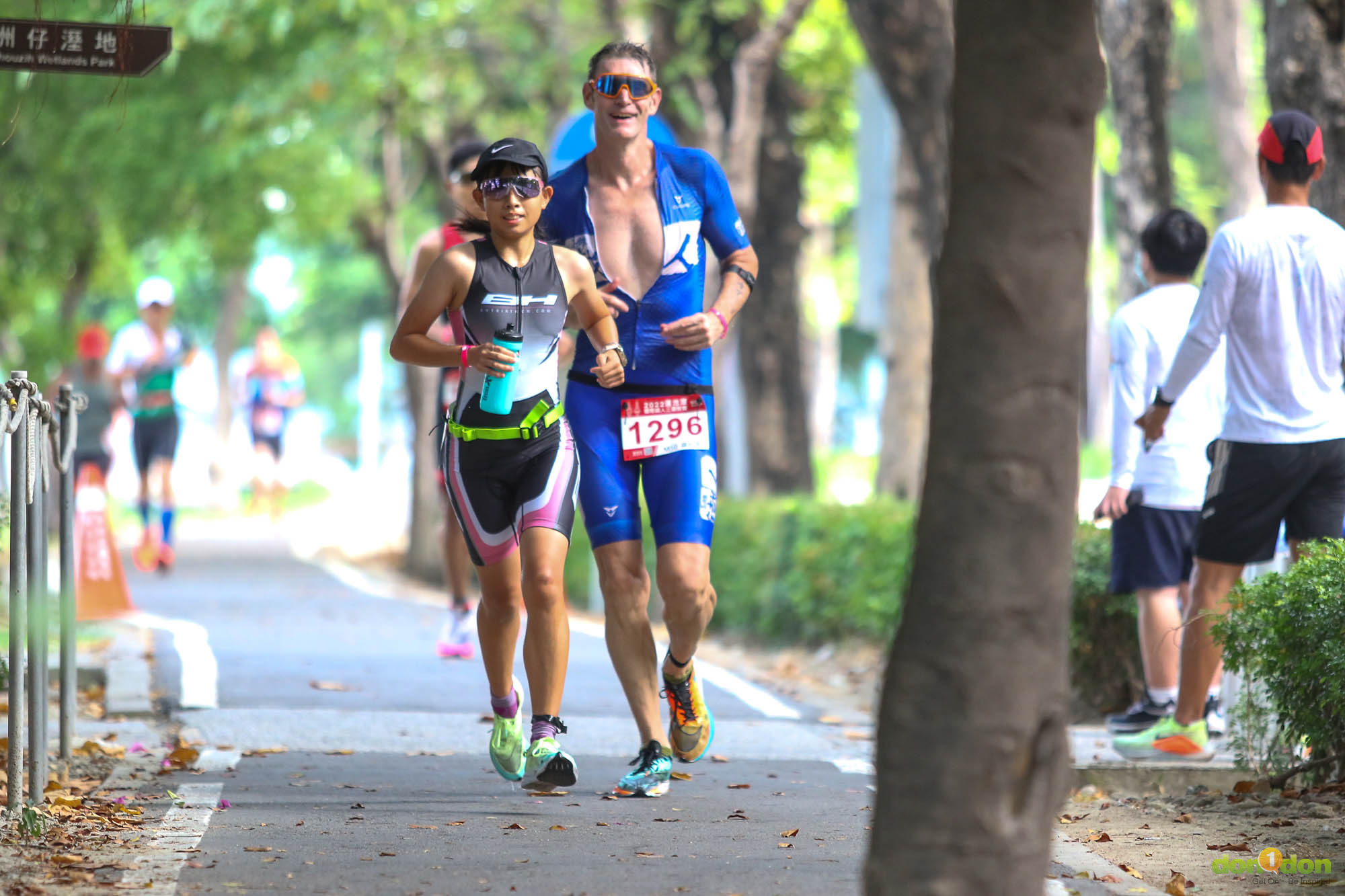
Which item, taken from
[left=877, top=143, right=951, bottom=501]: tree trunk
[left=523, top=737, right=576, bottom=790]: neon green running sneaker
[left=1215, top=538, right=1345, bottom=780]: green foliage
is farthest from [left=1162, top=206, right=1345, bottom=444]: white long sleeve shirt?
[left=877, top=143, right=951, bottom=501]: tree trunk

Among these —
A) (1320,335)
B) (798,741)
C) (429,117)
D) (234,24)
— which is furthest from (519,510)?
(429,117)

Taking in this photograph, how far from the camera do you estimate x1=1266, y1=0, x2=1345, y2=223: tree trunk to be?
29.6 feet

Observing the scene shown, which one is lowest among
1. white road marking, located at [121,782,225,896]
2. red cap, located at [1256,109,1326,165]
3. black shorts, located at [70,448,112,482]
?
white road marking, located at [121,782,225,896]

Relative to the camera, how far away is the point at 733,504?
15664mm

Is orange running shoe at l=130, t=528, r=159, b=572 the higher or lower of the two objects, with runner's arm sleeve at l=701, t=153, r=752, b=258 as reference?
lower

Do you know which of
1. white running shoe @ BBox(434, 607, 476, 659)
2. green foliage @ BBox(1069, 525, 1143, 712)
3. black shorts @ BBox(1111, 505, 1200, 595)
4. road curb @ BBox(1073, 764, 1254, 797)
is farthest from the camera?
white running shoe @ BBox(434, 607, 476, 659)

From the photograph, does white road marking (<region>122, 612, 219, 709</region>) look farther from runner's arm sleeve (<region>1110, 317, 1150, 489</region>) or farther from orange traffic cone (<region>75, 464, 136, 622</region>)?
runner's arm sleeve (<region>1110, 317, 1150, 489</region>)

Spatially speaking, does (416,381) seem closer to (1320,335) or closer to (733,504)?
(733,504)

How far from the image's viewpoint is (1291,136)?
697cm

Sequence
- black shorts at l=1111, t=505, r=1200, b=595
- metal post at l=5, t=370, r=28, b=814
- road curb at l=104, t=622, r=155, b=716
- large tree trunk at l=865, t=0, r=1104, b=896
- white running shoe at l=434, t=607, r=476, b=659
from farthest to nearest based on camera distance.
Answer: white running shoe at l=434, t=607, r=476, b=659 < road curb at l=104, t=622, r=155, b=716 < black shorts at l=1111, t=505, r=1200, b=595 < metal post at l=5, t=370, r=28, b=814 < large tree trunk at l=865, t=0, r=1104, b=896

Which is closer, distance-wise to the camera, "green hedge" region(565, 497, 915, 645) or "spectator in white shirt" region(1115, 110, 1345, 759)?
"spectator in white shirt" region(1115, 110, 1345, 759)

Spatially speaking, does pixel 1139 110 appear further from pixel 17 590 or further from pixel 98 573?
pixel 17 590

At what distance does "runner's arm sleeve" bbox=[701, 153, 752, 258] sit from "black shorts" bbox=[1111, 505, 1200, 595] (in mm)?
2334

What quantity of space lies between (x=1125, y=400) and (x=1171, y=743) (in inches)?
62.0
